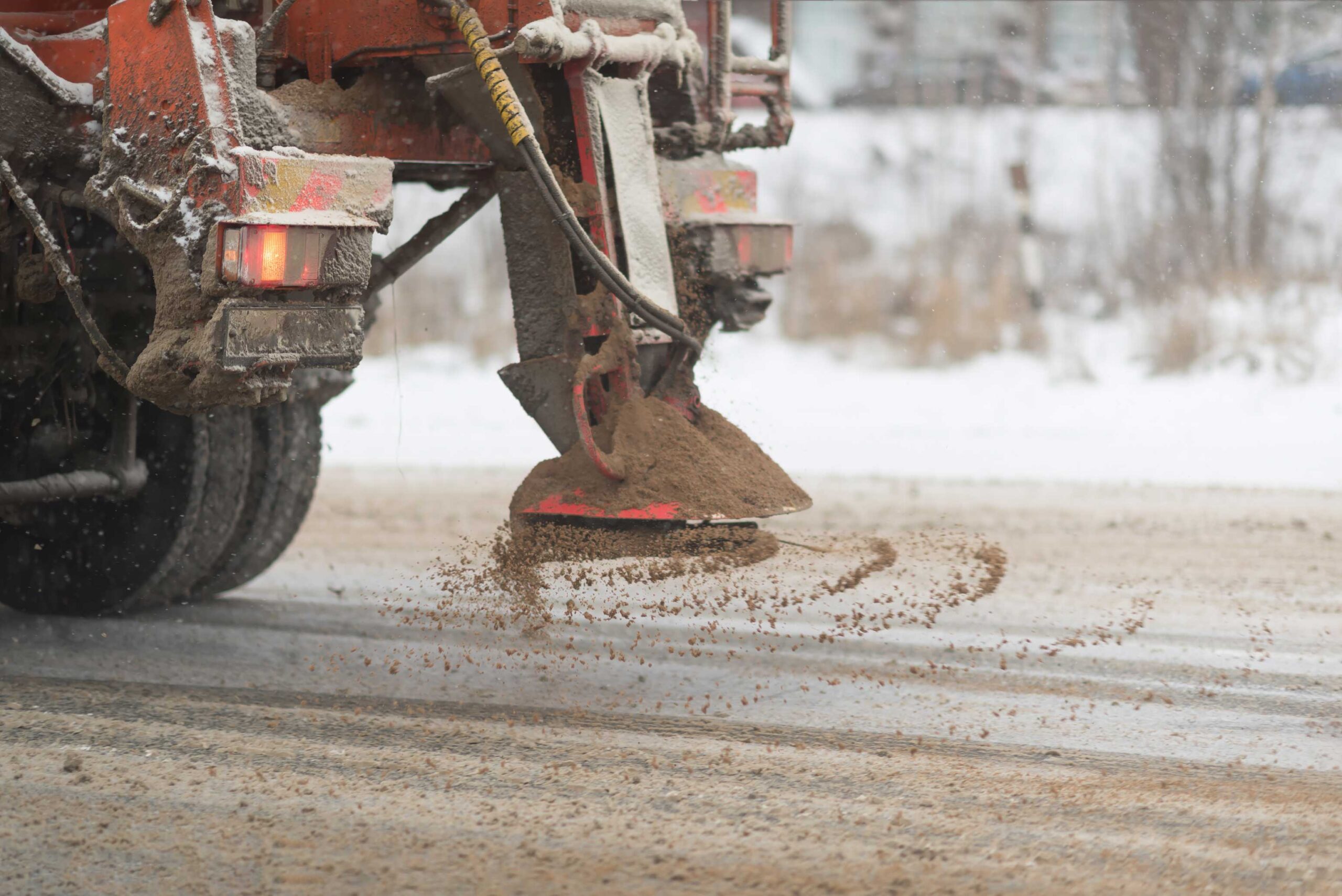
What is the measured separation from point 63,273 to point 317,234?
2.15 feet

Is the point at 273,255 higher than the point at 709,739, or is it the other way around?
the point at 273,255

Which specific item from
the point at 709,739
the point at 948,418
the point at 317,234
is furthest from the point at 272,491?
the point at 948,418

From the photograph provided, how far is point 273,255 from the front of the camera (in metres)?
3.46

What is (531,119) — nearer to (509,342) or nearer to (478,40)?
(478,40)

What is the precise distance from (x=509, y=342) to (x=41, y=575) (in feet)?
31.4

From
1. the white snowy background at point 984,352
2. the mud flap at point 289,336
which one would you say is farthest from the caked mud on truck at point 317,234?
the white snowy background at point 984,352

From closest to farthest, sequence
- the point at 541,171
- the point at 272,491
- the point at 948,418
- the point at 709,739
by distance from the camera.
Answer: the point at 709,739, the point at 541,171, the point at 272,491, the point at 948,418

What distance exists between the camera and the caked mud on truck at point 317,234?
353 cm

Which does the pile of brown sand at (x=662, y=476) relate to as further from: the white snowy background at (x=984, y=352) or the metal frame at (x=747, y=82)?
the metal frame at (x=747, y=82)

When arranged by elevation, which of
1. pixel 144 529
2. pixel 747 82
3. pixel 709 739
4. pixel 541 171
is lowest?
pixel 709 739

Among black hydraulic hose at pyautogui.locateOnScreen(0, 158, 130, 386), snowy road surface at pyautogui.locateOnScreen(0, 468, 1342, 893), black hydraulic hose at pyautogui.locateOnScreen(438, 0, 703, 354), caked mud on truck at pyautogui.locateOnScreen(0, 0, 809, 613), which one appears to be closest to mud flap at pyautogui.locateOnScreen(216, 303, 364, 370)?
caked mud on truck at pyautogui.locateOnScreen(0, 0, 809, 613)

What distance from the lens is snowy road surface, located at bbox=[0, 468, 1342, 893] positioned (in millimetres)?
2770

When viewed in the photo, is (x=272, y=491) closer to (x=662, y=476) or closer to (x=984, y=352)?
(x=662, y=476)

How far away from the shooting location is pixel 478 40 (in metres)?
3.81
